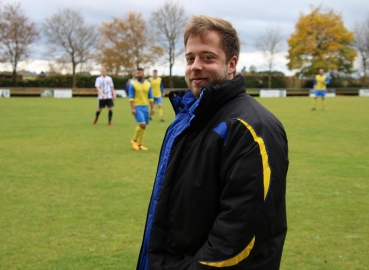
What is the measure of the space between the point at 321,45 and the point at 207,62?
63196 millimetres

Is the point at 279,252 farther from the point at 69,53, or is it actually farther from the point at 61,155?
the point at 69,53

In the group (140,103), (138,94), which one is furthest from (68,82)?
(140,103)

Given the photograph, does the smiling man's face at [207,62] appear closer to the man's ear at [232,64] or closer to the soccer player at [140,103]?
the man's ear at [232,64]

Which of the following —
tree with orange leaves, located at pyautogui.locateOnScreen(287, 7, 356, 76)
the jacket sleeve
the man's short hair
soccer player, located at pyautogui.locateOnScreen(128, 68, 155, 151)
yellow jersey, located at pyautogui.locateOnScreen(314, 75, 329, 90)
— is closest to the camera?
the jacket sleeve

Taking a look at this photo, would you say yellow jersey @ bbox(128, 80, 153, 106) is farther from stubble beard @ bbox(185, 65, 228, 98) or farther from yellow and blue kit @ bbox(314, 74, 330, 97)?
yellow and blue kit @ bbox(314, 74, 330, 97)

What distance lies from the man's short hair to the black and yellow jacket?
0.17 metres

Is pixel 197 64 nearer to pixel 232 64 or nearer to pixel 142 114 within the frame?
pixel 232 64

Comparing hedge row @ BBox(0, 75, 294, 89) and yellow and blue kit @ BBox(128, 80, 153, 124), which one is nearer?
yellow and blue kit @ BBox(128, 80, 153, 124)

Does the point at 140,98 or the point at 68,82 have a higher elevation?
the point at 68,82

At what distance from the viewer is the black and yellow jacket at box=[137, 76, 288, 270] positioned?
76.6 inches

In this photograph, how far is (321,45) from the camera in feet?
202

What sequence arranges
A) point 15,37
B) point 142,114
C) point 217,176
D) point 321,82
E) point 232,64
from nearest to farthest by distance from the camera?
point 217,176, point 232,64, point 142,114, point 321,82, point 15,37

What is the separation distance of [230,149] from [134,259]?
10.1 feet

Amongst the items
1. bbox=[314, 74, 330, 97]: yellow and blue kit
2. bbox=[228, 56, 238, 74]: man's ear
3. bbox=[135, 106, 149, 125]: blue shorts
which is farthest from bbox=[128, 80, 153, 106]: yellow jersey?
bbox=[314, 74, 330, 97]: yellow and blue kit
